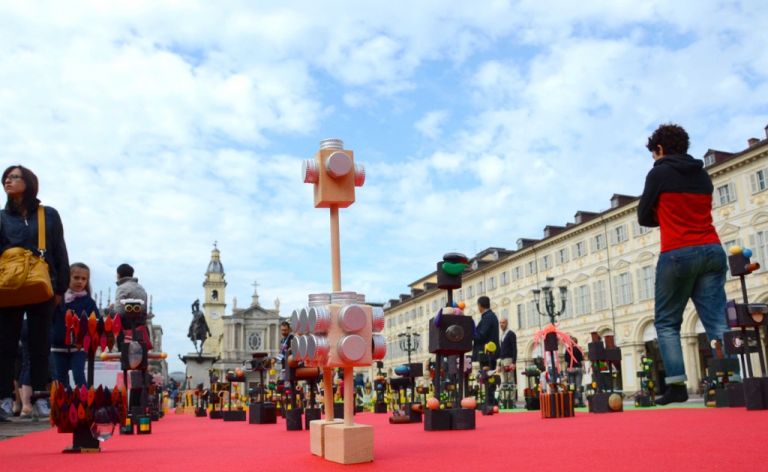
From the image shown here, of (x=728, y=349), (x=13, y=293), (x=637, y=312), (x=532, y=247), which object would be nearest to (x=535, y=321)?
(x=532, y=247)

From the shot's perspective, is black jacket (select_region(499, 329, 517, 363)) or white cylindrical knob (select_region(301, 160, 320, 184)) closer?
white cylindrical knob (select_region(301, 160, 320, 184))

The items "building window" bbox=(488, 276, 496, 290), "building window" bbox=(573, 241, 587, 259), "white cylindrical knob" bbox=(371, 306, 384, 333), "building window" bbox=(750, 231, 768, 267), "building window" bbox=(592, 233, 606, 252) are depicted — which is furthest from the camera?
"building window" bbox=(488, 276, 496, 290)

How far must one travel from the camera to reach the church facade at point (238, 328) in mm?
100250

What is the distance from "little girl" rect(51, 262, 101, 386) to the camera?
7.41 m

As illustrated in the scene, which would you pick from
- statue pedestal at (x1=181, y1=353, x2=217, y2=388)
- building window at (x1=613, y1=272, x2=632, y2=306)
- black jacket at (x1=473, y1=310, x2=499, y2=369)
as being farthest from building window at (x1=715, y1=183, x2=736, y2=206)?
black jacket at (x1=473, y1=310, x2=499, y2=369)

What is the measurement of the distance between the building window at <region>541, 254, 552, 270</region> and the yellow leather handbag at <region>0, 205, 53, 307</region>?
146 feet

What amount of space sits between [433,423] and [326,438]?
287cm

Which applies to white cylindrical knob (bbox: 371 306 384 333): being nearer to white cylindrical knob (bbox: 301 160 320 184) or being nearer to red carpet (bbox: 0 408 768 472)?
red carpet (bbox: 0 408 768 472)

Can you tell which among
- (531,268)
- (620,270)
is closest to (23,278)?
(620,270)

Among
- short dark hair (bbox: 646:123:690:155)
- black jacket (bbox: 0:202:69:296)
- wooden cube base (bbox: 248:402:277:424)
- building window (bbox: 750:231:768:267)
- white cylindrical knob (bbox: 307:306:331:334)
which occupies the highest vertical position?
building window (bbox: 750:231:768:267)

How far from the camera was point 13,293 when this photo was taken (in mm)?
4922

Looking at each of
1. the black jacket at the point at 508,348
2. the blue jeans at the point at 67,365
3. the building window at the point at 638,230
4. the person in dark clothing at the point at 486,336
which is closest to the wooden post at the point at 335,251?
the blue jeans at the point at 67,365

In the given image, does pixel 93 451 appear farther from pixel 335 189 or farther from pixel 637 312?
pixel 637 312

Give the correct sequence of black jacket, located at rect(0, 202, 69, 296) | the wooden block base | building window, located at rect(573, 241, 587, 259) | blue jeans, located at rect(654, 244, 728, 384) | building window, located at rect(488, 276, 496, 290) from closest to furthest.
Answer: black jacket, located at rect(0, 202, 69, 296)
blue jeans, located at rect(654, 244, 728, 384)
the wooden block base
building window, located at rect(573, 241, 587, 259)
building window, located at rect(488, 276, 496, 290)
